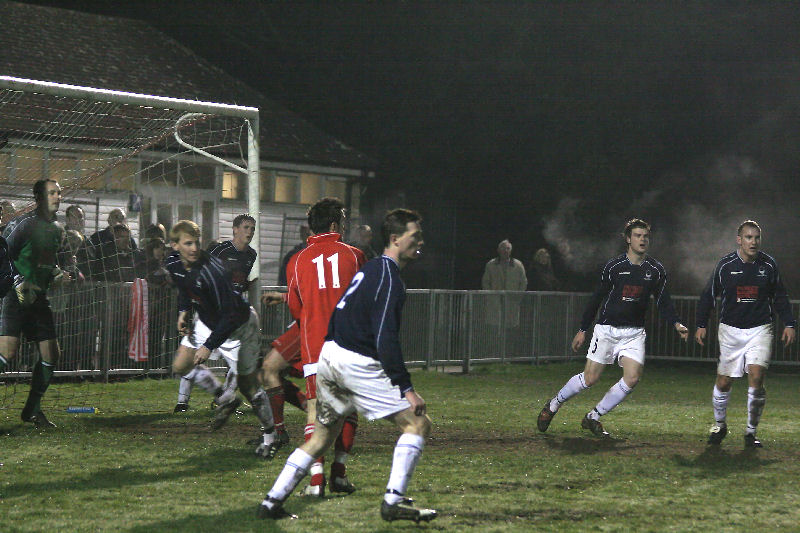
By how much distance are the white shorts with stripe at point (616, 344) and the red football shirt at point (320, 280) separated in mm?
4065

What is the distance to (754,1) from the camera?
28891 mm

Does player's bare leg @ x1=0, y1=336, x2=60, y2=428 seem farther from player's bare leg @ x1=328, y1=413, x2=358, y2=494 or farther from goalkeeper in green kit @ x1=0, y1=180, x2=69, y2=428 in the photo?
player's bare leg @ x1=328, y1=413, x2=358, y2=494

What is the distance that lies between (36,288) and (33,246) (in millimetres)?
398

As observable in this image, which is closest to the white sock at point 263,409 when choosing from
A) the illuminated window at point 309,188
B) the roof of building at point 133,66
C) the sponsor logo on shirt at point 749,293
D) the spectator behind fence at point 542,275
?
the sponsor logo on shirt at point 749,293

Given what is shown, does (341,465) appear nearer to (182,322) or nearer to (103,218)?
(182,322)

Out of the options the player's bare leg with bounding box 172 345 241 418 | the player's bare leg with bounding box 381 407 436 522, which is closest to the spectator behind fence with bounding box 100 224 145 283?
the player's bare leg with bounding box 172 345 241 418

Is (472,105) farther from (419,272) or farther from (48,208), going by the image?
(48,208)

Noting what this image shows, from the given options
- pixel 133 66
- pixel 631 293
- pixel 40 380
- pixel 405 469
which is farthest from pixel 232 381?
pixel 133 66

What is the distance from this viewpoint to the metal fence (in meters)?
15.7

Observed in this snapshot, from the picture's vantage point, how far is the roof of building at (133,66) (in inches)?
1117

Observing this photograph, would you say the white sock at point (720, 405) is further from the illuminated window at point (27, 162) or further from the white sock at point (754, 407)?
the illuminated window at point (27, 162)

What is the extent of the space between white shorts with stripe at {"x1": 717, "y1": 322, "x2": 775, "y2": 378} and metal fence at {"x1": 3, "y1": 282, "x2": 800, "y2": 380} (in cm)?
788

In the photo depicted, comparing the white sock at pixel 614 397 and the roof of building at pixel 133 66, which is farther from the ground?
the roof of building at pixel 133 66

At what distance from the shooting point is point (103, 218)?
15.9 m
